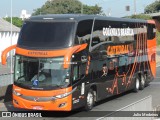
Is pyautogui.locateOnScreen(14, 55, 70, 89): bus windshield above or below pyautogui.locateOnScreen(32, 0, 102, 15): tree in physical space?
below

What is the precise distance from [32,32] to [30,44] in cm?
48

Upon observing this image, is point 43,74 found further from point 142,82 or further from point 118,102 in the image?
point 142,82

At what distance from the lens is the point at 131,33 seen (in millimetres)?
21203

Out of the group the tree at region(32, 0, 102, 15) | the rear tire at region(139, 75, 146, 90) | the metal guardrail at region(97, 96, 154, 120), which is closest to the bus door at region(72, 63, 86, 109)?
the metal guardrail at region(97, 96, 154, 120)

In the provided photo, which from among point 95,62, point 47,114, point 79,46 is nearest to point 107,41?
point 95,62

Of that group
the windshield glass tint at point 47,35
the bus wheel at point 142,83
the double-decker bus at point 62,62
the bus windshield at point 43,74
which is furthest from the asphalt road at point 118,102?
the windshield glass tint at point 47,35

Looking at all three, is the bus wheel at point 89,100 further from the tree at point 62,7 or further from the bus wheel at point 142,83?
the tree at point 62,7

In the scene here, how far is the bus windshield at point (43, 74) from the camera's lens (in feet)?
47.8

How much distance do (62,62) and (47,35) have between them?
1.20m

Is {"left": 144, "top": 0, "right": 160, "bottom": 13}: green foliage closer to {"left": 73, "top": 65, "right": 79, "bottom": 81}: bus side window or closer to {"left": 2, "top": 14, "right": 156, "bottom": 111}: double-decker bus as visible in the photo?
{"left": 2, "top": 14, "right": 156, "bottom": 111}: double-decker bus

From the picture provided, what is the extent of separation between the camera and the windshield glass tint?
15.0m

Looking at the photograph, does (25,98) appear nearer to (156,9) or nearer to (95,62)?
(95,62)

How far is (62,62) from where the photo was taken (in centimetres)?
1464

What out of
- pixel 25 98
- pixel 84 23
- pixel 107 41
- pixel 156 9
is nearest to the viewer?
pixel 25 98
